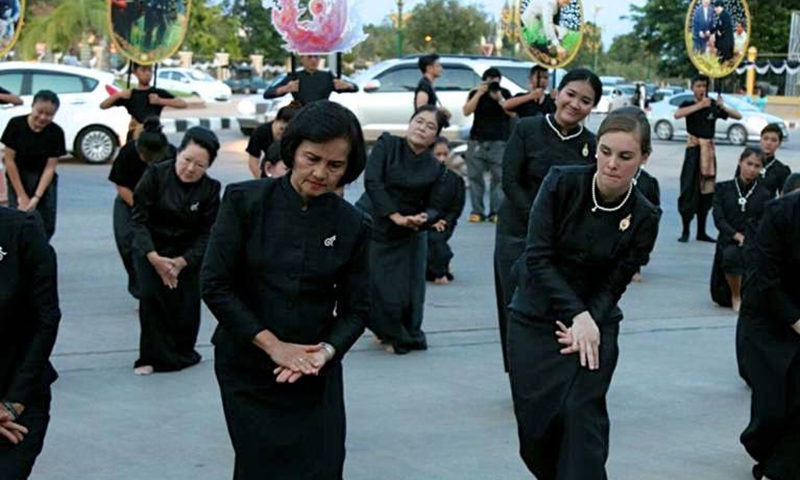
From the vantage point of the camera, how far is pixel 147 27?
1225 centimetres

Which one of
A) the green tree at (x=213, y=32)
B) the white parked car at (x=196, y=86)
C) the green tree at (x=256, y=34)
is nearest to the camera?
the white parked car at (x=196, y=86)

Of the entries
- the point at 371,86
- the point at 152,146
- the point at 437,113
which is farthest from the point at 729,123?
the point at 152,146

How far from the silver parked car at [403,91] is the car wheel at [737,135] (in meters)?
11.7

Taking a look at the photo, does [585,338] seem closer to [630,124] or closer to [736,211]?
[630,124]

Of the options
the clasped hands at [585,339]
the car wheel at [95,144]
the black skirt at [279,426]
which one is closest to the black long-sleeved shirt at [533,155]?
the clasped hands at [585,339]

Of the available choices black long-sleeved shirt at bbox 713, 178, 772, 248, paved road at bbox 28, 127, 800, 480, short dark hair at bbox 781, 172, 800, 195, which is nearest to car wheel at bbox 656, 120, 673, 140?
paved road at bbox 28, 127, 800, 480

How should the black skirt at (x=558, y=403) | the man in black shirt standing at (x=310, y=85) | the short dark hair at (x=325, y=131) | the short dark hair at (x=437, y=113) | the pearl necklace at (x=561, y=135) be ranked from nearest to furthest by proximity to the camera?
the short dark hair at (x=325, y=131)
the black skirt at (x=558, y=403)
the pearl necklace at (x=561, y=135)
the short dark hair at (x=437, y=113)
the man in black shirt standing at (x=310, y=85)

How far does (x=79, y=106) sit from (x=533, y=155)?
15881 mm

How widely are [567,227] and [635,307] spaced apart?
6.06 metres

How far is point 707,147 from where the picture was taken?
1467 cm

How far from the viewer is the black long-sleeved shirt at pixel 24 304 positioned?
420 centimetres

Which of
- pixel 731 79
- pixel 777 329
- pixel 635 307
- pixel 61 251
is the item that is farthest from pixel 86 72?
pixel 731 79

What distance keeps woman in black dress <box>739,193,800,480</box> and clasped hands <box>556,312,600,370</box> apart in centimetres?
122

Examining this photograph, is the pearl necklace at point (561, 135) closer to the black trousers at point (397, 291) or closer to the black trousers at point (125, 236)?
the black trousers at point (397, 291)
